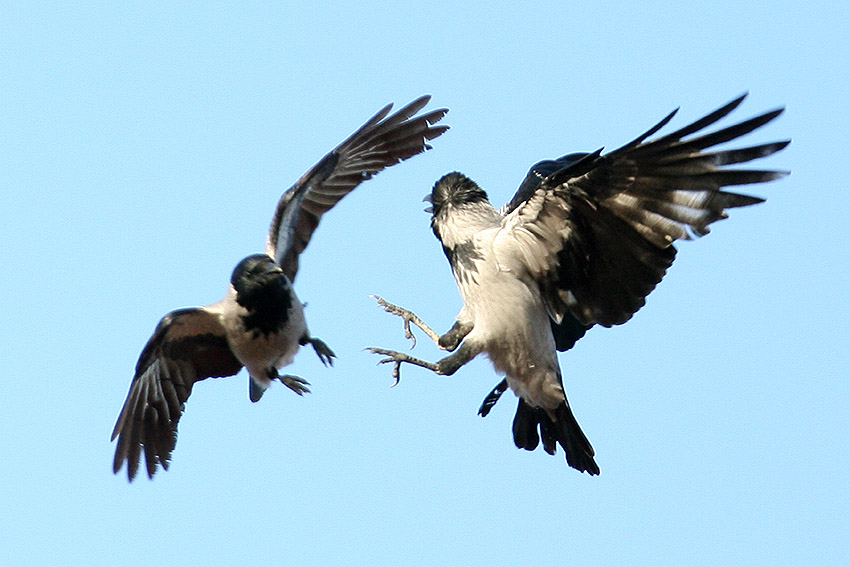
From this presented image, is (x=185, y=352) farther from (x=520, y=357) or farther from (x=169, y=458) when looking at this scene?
(x=520, y=357)

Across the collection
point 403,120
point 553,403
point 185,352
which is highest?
point 403,120

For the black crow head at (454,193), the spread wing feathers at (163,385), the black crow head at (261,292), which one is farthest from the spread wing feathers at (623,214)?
the spread wing feathers at (163,385)

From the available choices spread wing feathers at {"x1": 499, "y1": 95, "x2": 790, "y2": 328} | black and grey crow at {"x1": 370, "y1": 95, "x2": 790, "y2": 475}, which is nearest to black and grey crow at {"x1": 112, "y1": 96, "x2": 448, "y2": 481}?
black and grey crow at {"x1": 370, "y1": 95, "x2": 790, "y2": 475}

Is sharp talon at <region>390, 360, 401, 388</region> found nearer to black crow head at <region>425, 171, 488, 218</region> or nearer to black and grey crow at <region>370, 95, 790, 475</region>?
black and grey crow at <region>370, 95, 790, 475</region>

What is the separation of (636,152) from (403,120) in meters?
4.48

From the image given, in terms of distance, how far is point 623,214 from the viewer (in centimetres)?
841

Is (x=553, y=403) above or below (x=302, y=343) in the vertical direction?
below

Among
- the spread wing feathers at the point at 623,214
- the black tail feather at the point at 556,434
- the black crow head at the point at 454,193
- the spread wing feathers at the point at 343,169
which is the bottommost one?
the black tail feather at the point at 556,434

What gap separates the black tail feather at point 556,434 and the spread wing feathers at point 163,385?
2374 millimetres

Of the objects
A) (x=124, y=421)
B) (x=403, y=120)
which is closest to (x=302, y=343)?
(x=124, y=421)

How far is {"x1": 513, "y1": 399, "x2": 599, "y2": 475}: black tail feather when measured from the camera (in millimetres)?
9500

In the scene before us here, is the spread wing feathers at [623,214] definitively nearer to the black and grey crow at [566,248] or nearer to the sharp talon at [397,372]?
the black and grey crow at [566,248]

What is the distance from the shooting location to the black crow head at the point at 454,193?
9.59 metres

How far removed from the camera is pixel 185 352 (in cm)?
1009
